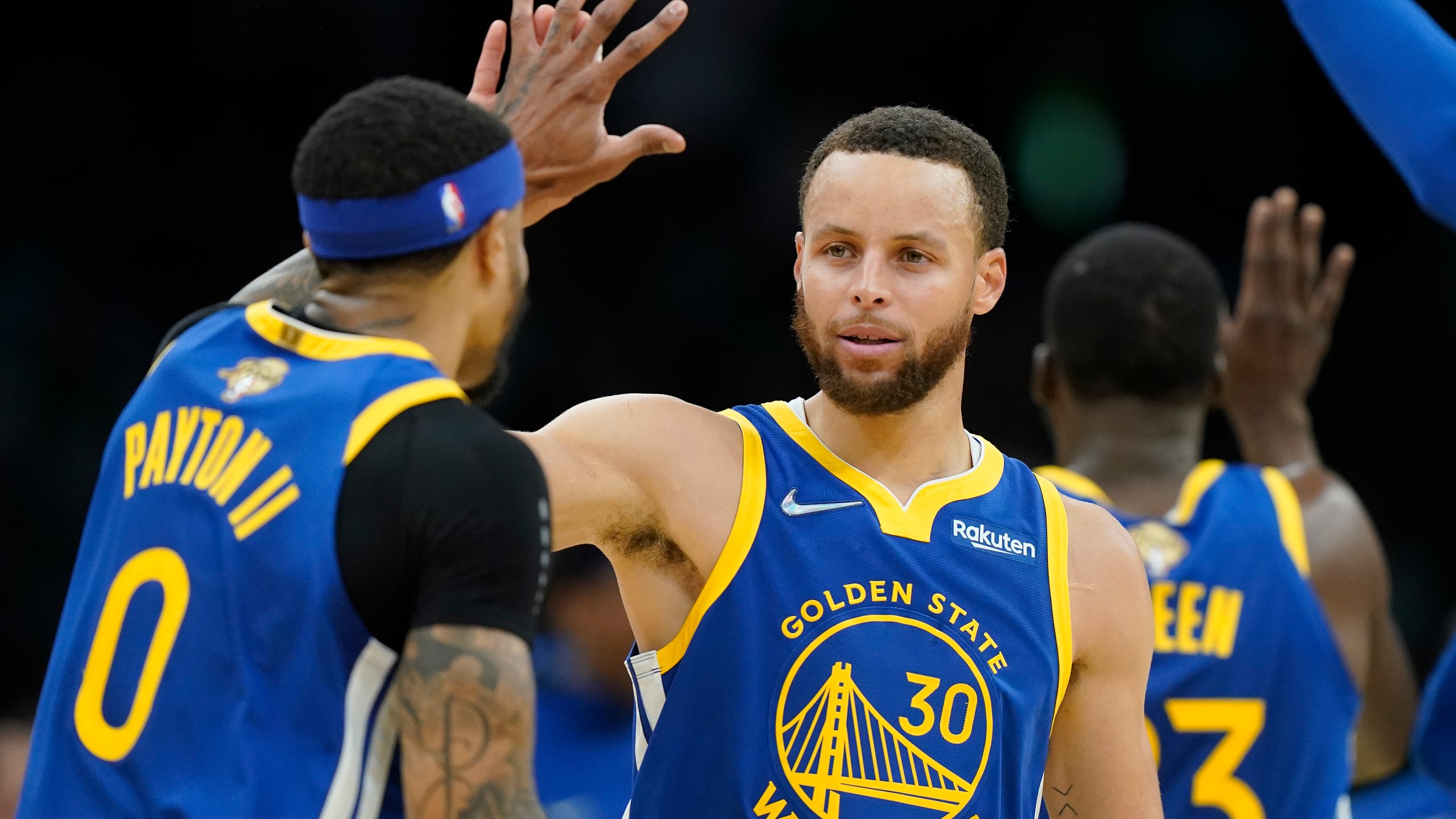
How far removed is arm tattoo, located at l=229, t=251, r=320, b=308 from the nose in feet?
3.93

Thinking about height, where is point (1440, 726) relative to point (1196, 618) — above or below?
below

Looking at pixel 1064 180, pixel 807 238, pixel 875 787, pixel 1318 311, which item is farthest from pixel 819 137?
pixel 875 787

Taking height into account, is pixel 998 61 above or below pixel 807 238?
above

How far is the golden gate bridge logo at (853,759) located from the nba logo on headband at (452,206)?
52.7 inches

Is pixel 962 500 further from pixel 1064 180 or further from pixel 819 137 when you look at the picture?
pixel 1064 180

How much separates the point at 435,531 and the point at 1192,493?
3.54 meters

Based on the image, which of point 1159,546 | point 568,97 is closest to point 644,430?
point 568,97

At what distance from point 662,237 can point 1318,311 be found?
240 inches

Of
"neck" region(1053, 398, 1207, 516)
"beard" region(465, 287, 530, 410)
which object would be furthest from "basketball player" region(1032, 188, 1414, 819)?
"beard" region(465, 287, 530, 410)

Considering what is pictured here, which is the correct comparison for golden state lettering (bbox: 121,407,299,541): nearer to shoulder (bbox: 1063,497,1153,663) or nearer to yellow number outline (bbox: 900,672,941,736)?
yellow number outline (bbox: 900,672,941,736)

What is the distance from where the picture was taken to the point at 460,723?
2.44 metres

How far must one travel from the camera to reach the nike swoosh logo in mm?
3625

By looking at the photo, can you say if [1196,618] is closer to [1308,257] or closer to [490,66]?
[1308,257]

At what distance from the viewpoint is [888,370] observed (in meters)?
3.70
